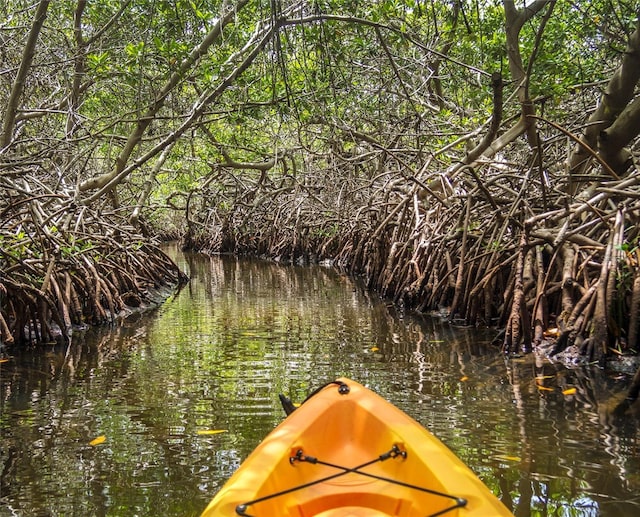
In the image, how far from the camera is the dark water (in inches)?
97.3

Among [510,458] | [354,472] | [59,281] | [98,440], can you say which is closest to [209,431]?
[98,440]

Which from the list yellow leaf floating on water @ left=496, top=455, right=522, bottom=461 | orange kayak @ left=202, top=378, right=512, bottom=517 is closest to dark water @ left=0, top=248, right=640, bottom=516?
yellow leaf floating on water @ left=496, top=455, right=522, bottom=461

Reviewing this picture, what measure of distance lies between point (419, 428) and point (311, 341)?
3.19m

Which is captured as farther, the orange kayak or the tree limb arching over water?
the tree limb arching over water

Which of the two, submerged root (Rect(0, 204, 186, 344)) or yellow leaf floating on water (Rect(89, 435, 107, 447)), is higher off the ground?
submerged root (Rect(0, 204, 186, 344))

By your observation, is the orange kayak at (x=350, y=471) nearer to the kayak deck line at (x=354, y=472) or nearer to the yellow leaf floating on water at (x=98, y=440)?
the kayak deck line at (x=354, y=472)

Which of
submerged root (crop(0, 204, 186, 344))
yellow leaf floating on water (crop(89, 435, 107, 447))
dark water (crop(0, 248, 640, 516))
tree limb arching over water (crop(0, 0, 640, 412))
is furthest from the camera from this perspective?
Answer: submerged root (crop(0, 204, 186, 344))

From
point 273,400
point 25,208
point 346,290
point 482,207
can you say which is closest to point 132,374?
point 273,400

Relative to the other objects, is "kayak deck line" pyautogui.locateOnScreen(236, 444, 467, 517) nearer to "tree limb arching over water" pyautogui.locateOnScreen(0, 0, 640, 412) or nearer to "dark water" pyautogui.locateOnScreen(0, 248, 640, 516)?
"dark water" pyautogui.locateOnScreen(0, 248, 640, 516)

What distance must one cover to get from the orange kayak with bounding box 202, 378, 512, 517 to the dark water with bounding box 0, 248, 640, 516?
0.44 metres

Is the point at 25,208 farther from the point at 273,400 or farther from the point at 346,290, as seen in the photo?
the point at 346,290

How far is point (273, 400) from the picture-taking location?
3.65m

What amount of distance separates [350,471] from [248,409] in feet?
4.53

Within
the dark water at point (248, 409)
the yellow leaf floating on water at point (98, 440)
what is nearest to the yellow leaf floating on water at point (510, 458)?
the dark water at point (248, 409)
